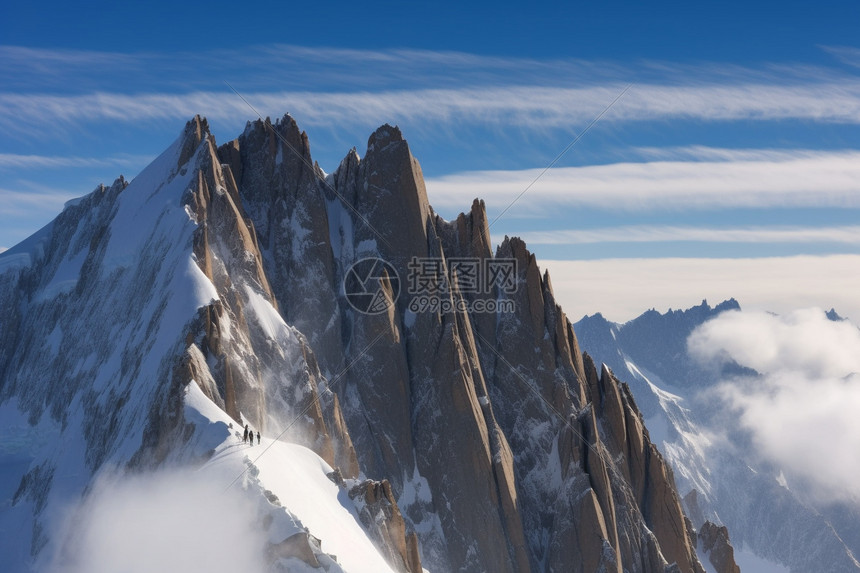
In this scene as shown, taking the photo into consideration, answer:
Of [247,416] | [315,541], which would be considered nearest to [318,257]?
[247,416]

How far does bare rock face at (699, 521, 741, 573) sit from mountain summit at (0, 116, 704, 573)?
29.5ft

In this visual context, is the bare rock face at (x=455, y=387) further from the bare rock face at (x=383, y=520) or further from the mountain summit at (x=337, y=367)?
the bare rock face at (x=383, y=520)

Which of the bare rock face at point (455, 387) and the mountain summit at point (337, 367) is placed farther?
the bare rock face at point (455, 387)

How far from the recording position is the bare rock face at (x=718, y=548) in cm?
16325

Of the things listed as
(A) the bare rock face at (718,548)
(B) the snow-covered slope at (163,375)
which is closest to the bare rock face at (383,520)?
(B) the snow-covered slope at (163,375)

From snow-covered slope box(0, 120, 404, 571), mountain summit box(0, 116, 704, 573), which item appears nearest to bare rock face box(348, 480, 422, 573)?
mountain summit box(0, 116, 704, 573)

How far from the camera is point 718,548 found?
6496 inches

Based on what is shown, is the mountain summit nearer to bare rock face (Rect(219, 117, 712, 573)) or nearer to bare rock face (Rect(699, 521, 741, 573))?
bare rock face (Rect(219, 117, 712, 573))

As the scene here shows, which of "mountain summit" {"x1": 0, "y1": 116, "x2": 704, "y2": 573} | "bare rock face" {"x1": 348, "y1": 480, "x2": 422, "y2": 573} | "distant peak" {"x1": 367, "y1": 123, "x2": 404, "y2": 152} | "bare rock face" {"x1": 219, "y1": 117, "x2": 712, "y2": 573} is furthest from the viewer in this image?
"distant peak" {"x1": 367, "y1": 123, "x2": 404, "y2": 152}

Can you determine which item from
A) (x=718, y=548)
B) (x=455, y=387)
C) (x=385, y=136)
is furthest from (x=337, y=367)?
(x=718, y=548)

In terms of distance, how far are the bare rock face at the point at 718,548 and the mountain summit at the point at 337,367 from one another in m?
8.98

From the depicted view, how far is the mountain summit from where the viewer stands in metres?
103

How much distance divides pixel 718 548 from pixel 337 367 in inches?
3071

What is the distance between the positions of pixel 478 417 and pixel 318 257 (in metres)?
33.9
